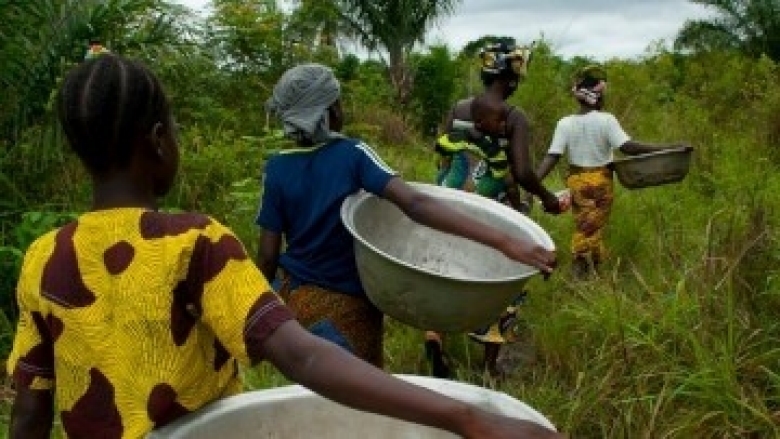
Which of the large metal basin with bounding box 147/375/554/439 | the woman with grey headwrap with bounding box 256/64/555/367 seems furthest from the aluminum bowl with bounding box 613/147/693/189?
the large metal basin with bounding box 147/375/554/439

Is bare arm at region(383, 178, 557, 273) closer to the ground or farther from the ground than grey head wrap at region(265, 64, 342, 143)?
closer to the ground

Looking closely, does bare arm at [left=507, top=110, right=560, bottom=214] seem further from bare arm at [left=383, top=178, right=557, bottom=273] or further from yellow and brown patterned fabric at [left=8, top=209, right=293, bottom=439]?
yellow and brown patterned fabric at [left=8, top=209, right=293, bottom=439]

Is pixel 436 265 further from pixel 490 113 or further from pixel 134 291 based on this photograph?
pixel 134 291

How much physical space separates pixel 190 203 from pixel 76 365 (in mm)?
4453

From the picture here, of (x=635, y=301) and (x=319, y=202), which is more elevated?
(x=319, y=202)

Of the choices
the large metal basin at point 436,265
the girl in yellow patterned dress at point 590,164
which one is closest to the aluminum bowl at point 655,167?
the girl in yellow patterned dress at point 590,164

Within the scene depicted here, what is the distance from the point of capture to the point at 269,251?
2855mm

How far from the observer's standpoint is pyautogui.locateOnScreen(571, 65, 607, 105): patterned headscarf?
17.6 feet

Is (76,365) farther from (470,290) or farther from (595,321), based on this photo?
(595,321)

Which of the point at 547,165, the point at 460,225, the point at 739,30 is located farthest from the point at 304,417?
the point at 739,30

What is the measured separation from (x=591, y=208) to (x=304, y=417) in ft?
12.4

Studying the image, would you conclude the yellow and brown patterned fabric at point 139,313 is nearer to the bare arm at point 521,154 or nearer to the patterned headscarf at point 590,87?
the bare arm at point 521,154

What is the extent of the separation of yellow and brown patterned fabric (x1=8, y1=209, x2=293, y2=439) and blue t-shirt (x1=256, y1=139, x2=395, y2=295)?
48.4 inches

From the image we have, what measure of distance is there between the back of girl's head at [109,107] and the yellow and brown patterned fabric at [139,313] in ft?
0.28
